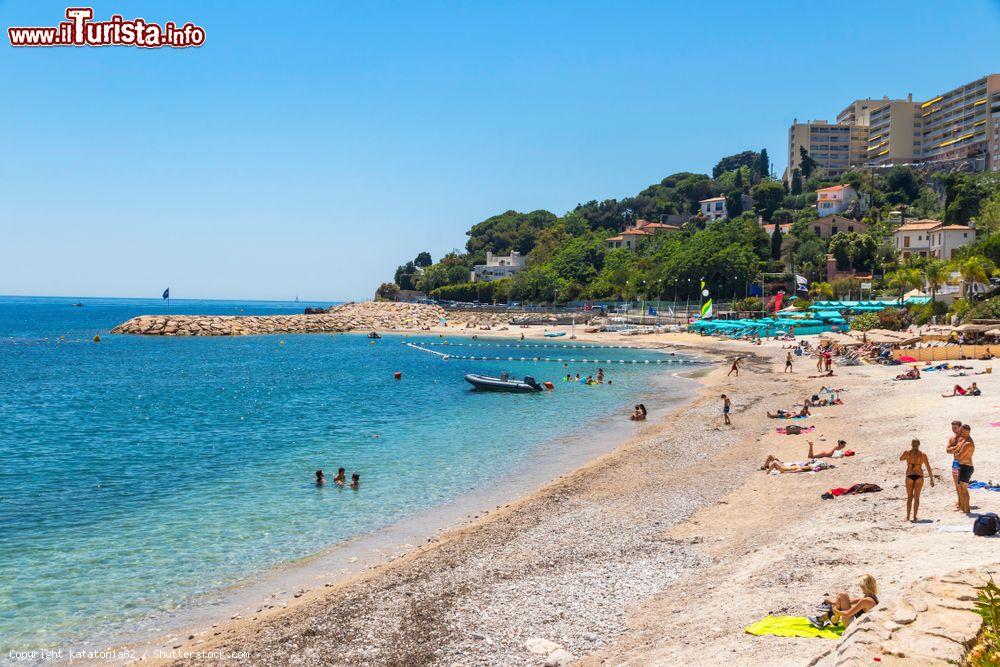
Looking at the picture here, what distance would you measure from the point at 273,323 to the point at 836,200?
9409 centimetres

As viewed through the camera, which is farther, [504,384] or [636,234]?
[636,234]

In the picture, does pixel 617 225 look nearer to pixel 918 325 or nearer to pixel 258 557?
pixel 918 325

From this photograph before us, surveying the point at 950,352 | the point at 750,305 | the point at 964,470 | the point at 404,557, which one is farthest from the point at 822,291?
the point at 404,557

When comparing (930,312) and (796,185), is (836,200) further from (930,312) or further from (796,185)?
(930,312)

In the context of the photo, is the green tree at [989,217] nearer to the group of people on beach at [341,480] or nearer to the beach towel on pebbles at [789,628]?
the group of people on beach at [341,480]

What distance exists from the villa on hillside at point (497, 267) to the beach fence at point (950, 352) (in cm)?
10988

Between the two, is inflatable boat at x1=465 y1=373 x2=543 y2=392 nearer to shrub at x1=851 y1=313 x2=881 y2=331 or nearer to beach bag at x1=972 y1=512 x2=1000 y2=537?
beach bag at x1=972 y1=512 x2=1000 y2=537

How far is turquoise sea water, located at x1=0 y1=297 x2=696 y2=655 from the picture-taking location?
14.2 m

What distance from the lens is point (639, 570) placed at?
13.1 meters

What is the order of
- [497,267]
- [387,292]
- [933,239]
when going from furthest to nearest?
[387,292] < [497,267] < [933,239]

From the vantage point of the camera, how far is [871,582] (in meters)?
8.95

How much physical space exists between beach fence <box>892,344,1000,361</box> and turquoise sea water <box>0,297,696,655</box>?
15.9 m

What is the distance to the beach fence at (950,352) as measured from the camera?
3853 cm

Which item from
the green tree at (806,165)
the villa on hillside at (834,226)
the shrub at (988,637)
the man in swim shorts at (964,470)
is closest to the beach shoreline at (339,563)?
the man in swim shorts at (964,470)
